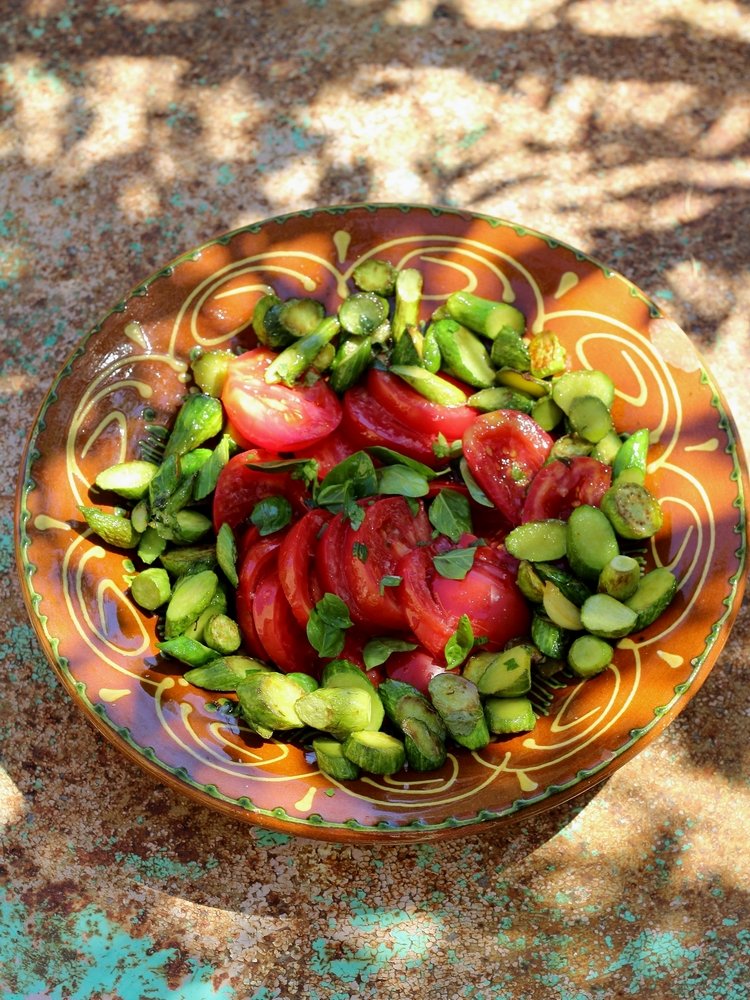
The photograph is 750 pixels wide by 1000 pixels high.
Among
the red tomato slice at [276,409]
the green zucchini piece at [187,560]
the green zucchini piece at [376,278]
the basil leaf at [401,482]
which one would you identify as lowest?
the green zucchini piece at [187,560]

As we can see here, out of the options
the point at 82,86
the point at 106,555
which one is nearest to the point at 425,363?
the point at 106,555

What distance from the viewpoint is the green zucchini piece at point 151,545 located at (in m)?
2.84

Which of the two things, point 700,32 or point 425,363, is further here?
point 700,32

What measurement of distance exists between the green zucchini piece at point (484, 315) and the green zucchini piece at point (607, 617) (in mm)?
826

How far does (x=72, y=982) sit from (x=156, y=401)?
5.02 feet

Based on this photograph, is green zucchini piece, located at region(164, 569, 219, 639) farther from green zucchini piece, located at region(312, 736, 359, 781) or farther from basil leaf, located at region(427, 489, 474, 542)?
basil leaf, located at region(427, 489, 474, 542)

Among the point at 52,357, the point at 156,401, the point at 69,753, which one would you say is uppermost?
the point at 156,401

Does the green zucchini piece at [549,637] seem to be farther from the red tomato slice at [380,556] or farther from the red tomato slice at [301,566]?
the red tomato slice at [301,566]

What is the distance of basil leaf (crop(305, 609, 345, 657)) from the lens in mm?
2601

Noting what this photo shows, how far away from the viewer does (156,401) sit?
9.91ft

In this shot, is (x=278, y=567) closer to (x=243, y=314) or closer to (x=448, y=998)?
(x=243, y=314)

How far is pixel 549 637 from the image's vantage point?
2609 millimetres

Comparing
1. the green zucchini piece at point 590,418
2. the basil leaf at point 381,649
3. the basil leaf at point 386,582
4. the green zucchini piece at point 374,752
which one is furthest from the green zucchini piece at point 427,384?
the green zucchini piece at point 374,752

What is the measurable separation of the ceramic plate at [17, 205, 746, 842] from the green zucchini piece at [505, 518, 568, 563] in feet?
0.83
